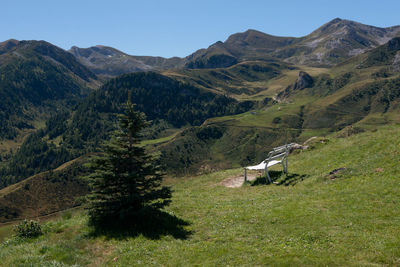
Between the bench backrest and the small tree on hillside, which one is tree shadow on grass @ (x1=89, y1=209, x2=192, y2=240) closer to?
the small tree on hillside

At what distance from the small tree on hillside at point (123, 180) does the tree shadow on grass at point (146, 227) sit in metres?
0.37

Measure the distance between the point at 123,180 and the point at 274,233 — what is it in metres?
8.74

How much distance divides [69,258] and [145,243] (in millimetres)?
3424

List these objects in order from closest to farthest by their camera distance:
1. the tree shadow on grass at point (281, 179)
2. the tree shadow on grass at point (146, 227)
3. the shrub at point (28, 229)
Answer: the tree shadow on grass at point (146, 227)
the shrub at point (28, 229)
the tree shadow on grass at point (281, 179)

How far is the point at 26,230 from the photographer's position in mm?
15719

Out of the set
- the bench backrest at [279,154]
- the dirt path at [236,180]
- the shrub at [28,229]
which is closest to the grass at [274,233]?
the shrub at [28,229]

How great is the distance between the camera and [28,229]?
15.8 meters

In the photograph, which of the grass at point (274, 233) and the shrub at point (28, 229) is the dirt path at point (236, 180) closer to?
the grass at point (274, 233)

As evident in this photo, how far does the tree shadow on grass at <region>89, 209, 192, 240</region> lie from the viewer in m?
14.7

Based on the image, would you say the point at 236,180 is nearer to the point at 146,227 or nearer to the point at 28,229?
the point at 146,227

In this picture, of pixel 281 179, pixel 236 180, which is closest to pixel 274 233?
pixel 281 179

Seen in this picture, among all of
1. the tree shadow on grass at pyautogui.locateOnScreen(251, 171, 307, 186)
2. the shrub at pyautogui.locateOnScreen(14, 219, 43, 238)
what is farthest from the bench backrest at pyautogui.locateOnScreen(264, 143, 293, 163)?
the shrub at pyautogui.locateOnScreen(14, 219, 43, 238)

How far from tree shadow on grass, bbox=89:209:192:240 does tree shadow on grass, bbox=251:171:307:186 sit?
32.9 ft

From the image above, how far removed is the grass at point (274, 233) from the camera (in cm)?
1091
